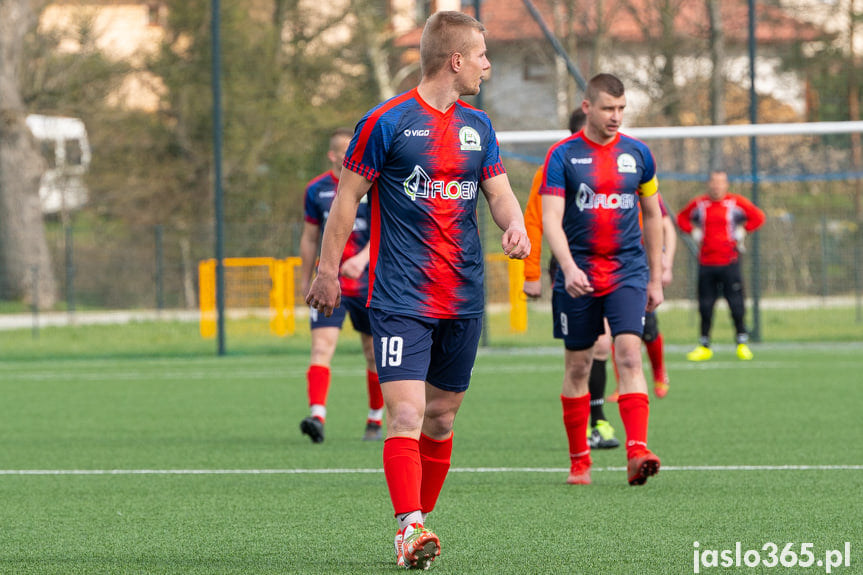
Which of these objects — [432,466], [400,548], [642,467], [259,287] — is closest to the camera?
[400,548]

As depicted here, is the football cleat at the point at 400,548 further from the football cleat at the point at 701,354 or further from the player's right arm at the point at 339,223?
the football cleat at the point at 701,354

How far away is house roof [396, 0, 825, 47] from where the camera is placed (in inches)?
687

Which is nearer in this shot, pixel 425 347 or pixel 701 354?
pixel 425 347

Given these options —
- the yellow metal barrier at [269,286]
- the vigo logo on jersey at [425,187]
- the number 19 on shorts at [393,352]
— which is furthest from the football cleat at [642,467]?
the yellow metal barrier at [269,286]

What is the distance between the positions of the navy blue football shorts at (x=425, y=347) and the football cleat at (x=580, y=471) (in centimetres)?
196

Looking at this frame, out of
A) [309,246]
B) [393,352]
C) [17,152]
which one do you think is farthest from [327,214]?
[17,152]

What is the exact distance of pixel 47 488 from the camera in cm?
692

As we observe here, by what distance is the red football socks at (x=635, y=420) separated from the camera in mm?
6160

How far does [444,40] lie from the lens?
4.75 meters

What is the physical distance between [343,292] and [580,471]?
8.59 ft

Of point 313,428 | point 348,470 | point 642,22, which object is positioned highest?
point 642,22

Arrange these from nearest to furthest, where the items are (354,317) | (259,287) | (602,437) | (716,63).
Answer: (602,437) → (354,317) → (716,63) → (259,287)

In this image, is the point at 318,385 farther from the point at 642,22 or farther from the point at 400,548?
the point at 642,22

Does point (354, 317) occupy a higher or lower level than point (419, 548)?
higher
